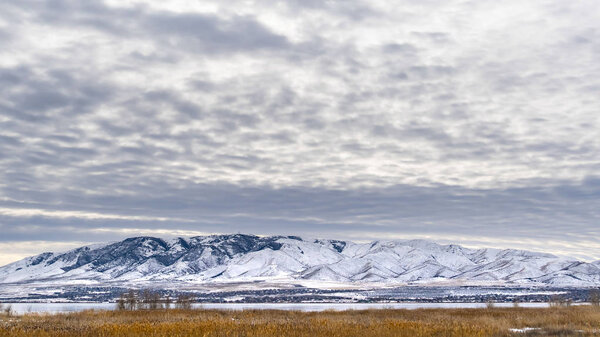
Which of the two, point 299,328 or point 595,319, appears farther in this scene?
point 595,319

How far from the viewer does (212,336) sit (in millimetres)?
24281

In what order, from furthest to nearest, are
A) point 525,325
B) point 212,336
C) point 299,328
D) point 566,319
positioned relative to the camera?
point 566,319 < point 525,325 < point 299,328 < point 212,336

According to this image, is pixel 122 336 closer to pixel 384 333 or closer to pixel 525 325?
pixel 384 333

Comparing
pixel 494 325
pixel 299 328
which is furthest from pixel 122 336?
pixel 494 325

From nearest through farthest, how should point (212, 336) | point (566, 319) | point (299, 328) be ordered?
point (212, 336) → point (299, 328) → point (566, 319)

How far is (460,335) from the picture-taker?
82.8ft

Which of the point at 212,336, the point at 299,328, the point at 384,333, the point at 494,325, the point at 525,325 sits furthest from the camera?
the point at 525,325

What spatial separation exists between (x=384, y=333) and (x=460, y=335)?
11.2ft

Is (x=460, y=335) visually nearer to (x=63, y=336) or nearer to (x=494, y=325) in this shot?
(x=494, y=325)

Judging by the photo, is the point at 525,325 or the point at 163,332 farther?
the point at 525,325

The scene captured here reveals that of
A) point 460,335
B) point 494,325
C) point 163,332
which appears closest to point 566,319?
point 494,325

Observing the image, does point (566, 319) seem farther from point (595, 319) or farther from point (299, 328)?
point (299, 328)

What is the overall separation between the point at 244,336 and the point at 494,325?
1508cm

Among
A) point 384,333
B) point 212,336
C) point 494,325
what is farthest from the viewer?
point 494,325
